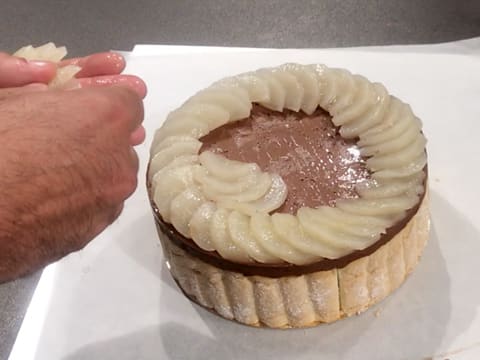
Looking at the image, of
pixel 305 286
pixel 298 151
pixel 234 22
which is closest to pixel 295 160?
pixel 298 151

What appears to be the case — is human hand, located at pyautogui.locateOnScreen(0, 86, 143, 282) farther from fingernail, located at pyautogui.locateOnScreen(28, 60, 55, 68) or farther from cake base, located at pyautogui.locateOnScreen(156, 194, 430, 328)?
cake base, located at pyautogui.locateOnScreen(156, 194, 430, 328)

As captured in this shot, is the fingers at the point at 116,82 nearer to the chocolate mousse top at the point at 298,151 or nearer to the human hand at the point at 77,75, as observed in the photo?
the human hand at the point at 77,75

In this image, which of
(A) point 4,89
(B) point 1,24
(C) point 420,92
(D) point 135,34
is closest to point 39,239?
(A) point 4,89

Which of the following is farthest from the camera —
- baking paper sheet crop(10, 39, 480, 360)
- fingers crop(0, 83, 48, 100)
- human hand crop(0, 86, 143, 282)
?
baking paper sheet crop(10, 39, 480, 360)

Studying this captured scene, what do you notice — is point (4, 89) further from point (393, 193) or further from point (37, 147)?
point (393, 193)

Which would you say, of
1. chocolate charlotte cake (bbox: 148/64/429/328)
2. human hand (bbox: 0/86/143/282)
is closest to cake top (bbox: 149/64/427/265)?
chocolate charlotte cake (bbox: 148/64/429/328)

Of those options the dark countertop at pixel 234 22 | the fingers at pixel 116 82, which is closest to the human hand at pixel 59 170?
the fingers at pixel 116 82

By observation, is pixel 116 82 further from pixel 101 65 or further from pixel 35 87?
pixel 35 87
